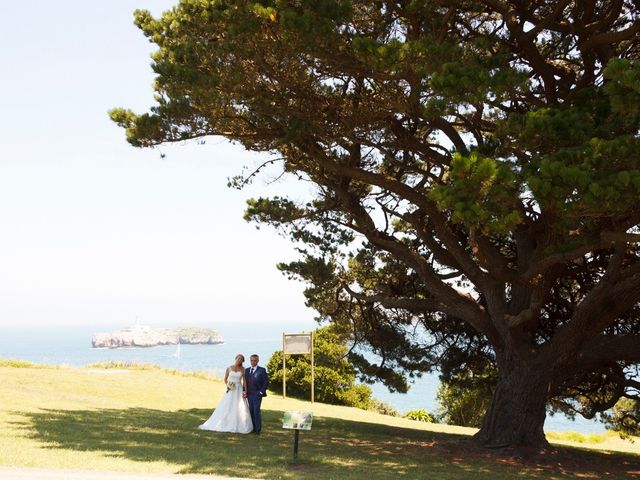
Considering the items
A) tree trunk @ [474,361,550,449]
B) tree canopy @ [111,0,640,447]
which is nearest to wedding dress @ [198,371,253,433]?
tree canopy @ [111,0,640,447]

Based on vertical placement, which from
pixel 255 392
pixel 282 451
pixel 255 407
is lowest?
pixel 282 451

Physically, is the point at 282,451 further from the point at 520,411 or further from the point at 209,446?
the point at 520,411

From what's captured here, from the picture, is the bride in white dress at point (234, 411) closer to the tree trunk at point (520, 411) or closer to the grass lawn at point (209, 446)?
the grass lawn at point (209, 446)

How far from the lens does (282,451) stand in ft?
41.4

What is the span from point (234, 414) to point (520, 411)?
5.65 metres

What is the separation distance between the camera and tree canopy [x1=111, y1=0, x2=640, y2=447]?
32.6ft

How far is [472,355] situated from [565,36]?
7.86 metres

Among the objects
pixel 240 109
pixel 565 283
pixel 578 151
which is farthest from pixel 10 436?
pixel 565 283

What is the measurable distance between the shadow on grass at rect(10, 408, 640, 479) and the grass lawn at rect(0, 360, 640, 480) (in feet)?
0.06

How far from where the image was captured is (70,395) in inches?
782

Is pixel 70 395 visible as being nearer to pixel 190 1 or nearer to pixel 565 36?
pixel 190 1

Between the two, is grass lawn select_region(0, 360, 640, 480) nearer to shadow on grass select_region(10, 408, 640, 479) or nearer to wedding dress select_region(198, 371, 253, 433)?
shadow on grass select_region(10, 408, 640, 479)

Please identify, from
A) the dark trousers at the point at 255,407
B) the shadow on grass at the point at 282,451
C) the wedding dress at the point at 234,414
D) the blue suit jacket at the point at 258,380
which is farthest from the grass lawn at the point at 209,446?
the blue suit jacket at the point at 258,380

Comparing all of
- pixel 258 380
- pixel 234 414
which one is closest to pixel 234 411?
pixel 234 414
